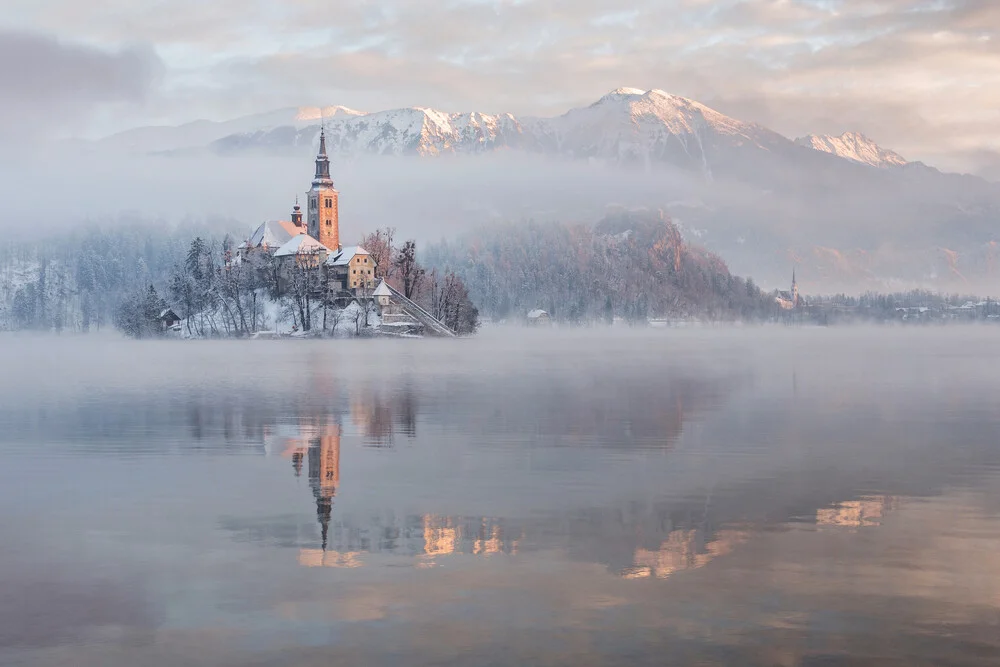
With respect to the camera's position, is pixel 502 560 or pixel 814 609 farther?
pixel 502 560

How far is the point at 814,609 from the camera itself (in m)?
20.3

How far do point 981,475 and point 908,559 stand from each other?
13858mm

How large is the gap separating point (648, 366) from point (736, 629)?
93652mm

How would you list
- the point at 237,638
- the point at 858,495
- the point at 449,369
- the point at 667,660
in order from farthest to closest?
the point at 449,369 < the point at 858,495 < the point at 237,638 < the point at 667,660

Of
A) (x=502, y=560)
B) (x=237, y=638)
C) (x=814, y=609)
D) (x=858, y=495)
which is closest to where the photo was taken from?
(x=237, y=638)

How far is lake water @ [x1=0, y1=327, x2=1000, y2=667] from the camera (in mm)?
18672

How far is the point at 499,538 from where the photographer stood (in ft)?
85.3

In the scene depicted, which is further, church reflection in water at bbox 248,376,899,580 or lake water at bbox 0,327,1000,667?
church reflection in water at bbox 248,376,899,580

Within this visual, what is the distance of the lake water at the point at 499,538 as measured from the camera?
18.7 meters

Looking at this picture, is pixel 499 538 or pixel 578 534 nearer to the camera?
pixel 499 538

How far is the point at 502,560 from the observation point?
23.8 m

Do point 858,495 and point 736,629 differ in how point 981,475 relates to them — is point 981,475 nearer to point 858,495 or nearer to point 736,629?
point 858,495

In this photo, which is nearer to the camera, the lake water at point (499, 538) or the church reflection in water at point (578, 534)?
the lake water at point (499, 538)

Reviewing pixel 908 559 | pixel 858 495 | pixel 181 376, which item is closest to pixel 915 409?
pixel 858 495
